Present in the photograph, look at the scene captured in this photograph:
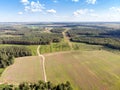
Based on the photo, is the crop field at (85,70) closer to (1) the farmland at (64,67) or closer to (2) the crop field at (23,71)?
(1) the farmland at (64,67)

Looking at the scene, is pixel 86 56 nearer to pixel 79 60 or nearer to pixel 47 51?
pixel 79 60

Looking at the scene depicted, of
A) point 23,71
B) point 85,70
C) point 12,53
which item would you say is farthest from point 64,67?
point 12,53

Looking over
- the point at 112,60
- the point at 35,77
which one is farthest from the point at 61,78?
the point at 112,60

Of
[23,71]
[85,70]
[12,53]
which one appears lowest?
[85,70]

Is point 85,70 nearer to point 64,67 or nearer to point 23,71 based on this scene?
point 64,67

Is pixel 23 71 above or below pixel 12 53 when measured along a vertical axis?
below

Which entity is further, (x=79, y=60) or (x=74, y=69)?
(x=79, y=60)

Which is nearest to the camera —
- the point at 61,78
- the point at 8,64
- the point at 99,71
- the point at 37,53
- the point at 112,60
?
the point at 61,78
